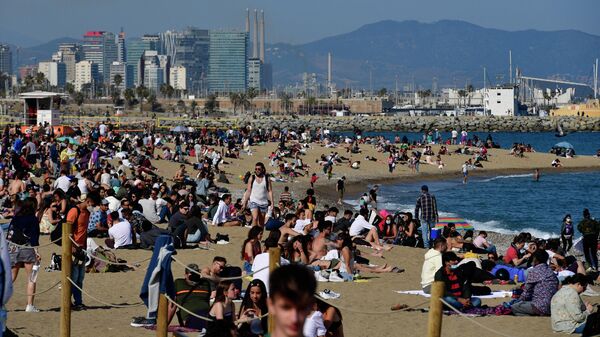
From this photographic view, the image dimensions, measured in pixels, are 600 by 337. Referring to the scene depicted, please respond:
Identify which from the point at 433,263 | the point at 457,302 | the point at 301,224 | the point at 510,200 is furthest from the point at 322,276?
the point at 510,200

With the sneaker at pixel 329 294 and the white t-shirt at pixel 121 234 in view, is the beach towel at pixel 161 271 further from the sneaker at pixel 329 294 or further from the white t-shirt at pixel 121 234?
the white t-shirt at pixel 121 234

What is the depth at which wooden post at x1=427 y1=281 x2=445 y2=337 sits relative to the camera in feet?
21.1

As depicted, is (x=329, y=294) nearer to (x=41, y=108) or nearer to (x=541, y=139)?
(x=41, y=108)

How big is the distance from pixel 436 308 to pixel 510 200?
31966 mm

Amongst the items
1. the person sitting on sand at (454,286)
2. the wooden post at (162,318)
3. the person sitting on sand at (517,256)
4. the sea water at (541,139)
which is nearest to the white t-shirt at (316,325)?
the wooden post at (162,318)

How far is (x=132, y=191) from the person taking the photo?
797 inches

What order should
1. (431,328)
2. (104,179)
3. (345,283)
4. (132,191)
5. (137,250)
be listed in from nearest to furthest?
1. (431,328)
2. (345,283)
3. (137,250)
4. (132,191)
5. (104,179)

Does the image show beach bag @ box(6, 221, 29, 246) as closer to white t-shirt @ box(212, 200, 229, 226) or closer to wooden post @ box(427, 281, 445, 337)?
wooden post @ box(427, 281, 445, 337)

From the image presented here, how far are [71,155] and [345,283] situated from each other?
50.5ft

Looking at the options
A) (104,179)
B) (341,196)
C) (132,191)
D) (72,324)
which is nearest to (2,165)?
(104,179)

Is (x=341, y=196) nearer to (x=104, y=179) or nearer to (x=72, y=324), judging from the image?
(x=104, y=179)

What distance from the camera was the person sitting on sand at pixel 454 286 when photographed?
37.4 feet

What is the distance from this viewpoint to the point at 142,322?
1018 centimetres

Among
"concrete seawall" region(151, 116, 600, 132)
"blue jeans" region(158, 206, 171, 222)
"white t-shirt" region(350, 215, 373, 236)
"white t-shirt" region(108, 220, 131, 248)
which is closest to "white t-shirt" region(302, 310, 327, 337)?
"white t-shirt" region(108, 220, 131, 248)
